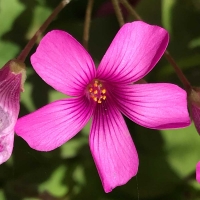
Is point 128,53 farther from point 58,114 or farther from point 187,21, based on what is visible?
point 187,21

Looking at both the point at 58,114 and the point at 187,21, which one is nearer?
the point at 58,114

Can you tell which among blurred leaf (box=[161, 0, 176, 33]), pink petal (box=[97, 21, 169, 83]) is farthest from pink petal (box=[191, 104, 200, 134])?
blurred leaf (box=[161, 0, 176, 33])

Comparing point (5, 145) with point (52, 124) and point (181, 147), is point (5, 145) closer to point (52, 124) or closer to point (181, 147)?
point (52, 124)

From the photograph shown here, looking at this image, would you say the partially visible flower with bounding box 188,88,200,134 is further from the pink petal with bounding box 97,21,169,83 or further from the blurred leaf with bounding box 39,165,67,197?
the blurred leaf with bounding box 39,165,67,197

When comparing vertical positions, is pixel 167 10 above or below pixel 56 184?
above

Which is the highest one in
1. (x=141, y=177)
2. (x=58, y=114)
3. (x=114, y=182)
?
(x=58, y=114)

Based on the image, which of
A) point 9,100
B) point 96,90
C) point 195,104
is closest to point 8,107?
point 9,100

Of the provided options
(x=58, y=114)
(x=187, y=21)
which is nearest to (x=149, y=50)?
(x=58, y=114)
